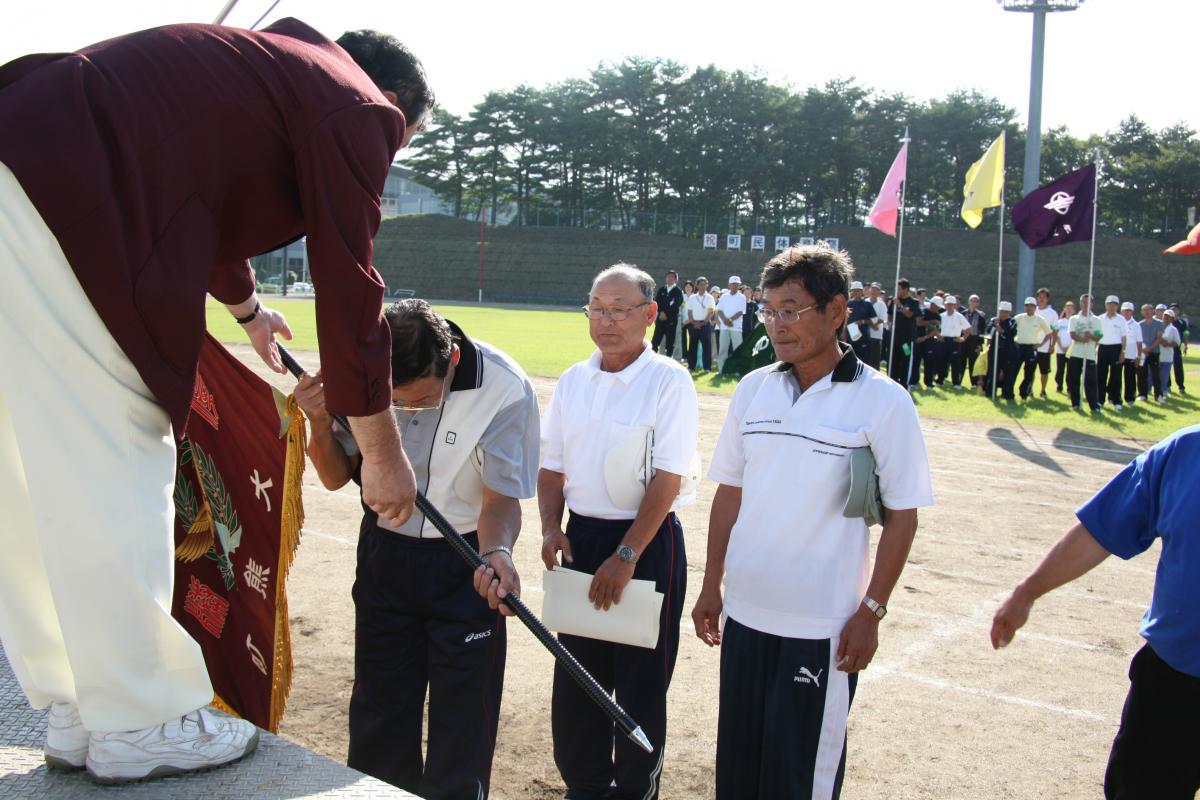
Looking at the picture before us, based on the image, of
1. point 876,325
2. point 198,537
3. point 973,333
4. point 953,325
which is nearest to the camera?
point 198,537

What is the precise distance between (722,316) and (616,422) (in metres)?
19.3

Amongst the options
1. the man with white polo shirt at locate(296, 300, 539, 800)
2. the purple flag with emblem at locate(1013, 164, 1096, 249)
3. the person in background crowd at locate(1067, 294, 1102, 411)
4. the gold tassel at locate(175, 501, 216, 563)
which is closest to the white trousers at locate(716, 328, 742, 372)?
the purple flag with emblem at locate(1013, 164, 1096, 249)

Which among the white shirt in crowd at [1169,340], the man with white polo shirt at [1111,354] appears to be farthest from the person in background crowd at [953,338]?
the white shirt in crowd at [1169,340]

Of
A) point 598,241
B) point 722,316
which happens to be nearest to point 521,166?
point 598,241

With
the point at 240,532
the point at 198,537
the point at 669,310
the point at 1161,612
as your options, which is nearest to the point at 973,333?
the point at 669,310

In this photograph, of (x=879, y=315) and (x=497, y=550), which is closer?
(x=497, y=550)

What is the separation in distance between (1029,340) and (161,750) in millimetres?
19699

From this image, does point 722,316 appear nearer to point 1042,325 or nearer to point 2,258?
point 1042,325

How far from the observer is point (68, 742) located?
2170 mm

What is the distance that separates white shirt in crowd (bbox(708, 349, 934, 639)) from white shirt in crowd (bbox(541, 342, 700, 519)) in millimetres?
591

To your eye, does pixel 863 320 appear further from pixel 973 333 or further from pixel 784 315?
pixel 784 315

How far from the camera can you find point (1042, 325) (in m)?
19.5

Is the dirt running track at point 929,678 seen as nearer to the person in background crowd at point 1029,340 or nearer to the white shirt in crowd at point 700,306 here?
the person in background crowd at point 1029,340

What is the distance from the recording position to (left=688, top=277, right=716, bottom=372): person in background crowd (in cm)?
2280
